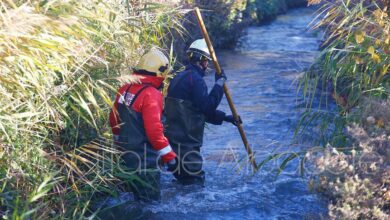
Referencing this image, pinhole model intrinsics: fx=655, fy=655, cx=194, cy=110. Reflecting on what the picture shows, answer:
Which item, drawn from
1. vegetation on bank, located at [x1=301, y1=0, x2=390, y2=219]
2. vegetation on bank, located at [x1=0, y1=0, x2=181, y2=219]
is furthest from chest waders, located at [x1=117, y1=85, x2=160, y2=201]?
vegetation on bank, located at [x1=301, y1=0, x2=390, y2=219]

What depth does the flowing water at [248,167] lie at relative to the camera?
5.86 metres

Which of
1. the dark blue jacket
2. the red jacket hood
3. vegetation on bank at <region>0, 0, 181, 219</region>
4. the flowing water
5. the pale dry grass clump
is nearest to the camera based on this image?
the pale dry grass clump

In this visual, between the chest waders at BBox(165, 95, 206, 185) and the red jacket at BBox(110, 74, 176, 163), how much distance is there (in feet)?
1.66

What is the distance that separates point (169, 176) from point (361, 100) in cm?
223

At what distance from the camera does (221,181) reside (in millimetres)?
6738

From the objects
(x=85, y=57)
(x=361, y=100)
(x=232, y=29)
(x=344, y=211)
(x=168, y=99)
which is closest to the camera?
(x=344, y=211)

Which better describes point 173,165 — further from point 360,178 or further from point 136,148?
point 360,178

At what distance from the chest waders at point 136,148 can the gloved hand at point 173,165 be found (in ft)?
0.58

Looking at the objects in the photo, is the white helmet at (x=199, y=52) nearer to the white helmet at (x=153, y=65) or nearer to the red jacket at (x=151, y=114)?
the white helmet at (x=153, y=65)

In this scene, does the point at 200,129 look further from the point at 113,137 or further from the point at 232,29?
the point at 232,29

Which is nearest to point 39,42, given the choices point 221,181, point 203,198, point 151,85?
point 151,85

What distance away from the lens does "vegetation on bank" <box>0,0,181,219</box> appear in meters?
4.28

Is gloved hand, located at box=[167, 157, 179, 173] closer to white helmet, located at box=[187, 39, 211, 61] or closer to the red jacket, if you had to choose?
the red jacket

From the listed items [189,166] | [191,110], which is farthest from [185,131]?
[189,166]
